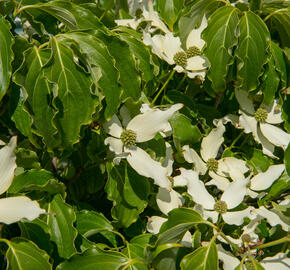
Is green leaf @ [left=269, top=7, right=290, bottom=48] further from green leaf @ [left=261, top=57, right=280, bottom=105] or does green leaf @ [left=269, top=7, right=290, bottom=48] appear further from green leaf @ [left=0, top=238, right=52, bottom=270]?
green leaf @ [left=0, top=238, right=52, bottom=270]

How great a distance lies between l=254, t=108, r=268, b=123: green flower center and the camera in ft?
5.09

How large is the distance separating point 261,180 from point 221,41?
0.43 meters

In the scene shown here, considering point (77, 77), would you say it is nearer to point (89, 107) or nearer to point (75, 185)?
point (89, 107)

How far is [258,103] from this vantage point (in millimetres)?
1648

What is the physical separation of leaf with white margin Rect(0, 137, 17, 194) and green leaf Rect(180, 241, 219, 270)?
0.44 metres

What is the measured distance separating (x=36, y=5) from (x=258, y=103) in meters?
0.82

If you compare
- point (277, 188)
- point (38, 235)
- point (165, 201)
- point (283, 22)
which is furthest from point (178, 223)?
point (283, 22)

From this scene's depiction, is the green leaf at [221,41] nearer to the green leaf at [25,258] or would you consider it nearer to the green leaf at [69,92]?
the green leaf at [69,92]

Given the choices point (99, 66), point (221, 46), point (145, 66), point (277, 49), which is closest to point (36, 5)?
point (99, 66)

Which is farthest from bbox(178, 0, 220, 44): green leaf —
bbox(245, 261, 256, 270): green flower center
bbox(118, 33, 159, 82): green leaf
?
bbox(245, 261, 256, 270): green flower center

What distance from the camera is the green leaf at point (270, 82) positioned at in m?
1.46

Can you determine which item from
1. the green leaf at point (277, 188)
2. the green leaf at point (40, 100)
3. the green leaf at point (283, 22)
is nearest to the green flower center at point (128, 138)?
the green leaf at point (40, 100)

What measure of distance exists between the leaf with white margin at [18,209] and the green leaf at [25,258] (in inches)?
3.4

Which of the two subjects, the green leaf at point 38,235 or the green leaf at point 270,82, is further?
the green leaf at point 270,82
